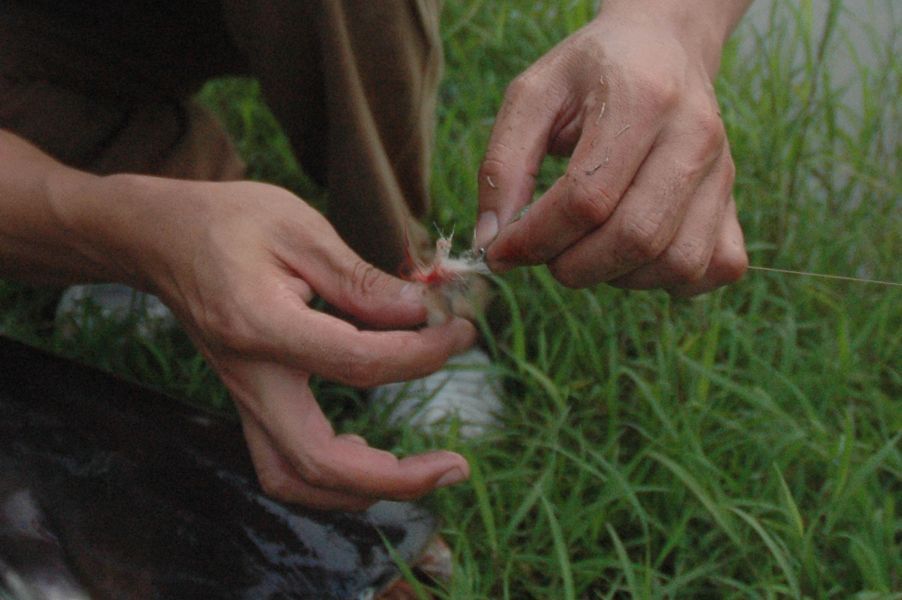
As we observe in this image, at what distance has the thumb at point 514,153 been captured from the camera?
1190mm

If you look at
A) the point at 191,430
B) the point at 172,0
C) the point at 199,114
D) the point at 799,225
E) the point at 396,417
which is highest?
the point at 172,0

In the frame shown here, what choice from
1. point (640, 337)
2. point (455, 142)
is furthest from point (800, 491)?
point (455, 142)

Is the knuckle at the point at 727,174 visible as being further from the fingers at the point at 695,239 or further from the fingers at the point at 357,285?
the fingers at the point at 357,285

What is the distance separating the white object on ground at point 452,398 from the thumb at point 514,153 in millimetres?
593

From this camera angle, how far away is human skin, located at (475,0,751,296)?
3.60ft

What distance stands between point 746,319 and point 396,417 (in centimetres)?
69

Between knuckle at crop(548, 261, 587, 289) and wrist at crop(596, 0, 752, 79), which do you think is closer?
knuckle at crop(548, 261, 587, 289)

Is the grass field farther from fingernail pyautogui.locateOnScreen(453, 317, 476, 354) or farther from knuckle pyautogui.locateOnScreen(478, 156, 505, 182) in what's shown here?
knuckle pyautogui.locateOnScreen(478, 156, 505, 182)

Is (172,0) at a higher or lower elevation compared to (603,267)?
higher

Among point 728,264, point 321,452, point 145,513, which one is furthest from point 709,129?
point 145,513

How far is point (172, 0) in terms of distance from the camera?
1652mm

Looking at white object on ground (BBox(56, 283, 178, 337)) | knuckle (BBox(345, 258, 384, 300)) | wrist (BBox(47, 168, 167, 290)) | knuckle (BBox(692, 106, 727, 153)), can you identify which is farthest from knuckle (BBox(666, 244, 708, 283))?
white object on ground (BBox(56, 283, 178, 337))

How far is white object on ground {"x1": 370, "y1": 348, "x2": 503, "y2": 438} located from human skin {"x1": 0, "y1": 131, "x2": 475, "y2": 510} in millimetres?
437

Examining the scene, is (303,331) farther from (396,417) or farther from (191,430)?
(396,417)
